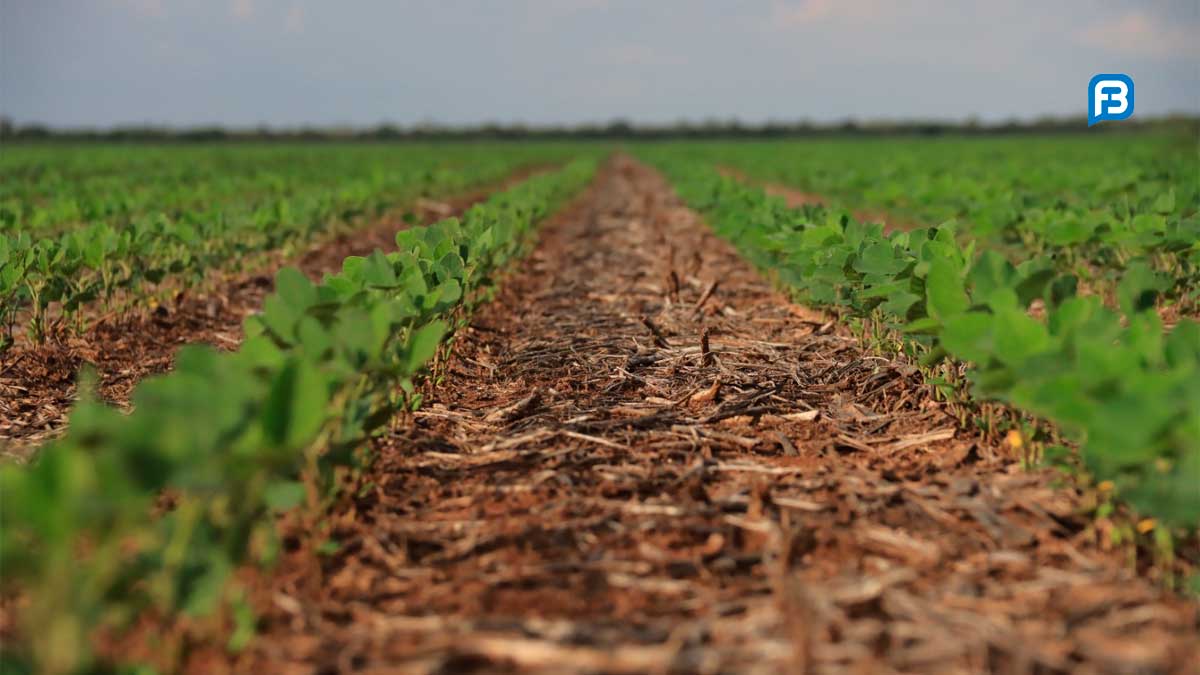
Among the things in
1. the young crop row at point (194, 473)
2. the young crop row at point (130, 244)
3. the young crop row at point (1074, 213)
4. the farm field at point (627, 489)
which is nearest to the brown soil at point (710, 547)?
the farm field at point (627, 489)

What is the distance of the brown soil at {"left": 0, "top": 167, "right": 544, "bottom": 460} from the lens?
4.68 m

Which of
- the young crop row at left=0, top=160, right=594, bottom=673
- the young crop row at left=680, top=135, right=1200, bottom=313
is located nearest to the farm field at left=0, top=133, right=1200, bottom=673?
the young crop row at left=0, top=160, right=594, bottom=673

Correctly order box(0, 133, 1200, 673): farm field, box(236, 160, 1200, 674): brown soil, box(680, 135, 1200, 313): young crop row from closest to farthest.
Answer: box(0, 133, 1200, 673): farm field → box(236, 160, 1200, 674): brown soil → box(680, 135, 1200, 313): young crop row

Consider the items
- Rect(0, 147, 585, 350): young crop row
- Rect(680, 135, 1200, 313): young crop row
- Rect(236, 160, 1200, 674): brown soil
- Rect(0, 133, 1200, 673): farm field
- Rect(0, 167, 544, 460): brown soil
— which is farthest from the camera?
Rect(680, 135, 1200, 313): young crop row

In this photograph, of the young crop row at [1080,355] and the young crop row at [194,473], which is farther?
the young crop row at [1080,355]

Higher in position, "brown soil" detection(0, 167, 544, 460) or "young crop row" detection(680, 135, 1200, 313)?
"young crop row" detection(680, 135, 1200, 313)

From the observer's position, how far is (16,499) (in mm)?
1776

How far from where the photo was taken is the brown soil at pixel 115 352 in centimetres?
468

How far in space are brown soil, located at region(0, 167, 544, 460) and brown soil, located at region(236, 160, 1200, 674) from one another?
6.02 ft

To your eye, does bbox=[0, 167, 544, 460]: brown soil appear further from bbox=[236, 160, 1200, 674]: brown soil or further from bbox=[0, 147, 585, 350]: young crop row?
bbox=[236, 160, 1200, 674]: brown soil

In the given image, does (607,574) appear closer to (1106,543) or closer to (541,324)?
(1106,543)

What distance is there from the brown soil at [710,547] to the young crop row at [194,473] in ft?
0.87

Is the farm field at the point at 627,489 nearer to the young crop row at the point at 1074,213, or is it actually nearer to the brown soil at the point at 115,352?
the brown soil at the point at 115,352

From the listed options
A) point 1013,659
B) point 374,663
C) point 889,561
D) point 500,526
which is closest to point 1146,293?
point 889,561
